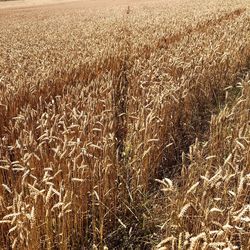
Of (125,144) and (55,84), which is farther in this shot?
(55,84)

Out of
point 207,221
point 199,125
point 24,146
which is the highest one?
point 24,146

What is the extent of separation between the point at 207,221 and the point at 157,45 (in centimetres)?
686

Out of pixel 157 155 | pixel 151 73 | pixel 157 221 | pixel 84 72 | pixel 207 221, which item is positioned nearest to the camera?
pixel 207 221

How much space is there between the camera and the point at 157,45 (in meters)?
8.66

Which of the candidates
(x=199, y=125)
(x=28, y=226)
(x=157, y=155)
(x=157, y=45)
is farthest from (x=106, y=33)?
(x=28, y=226)

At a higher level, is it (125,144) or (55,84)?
(55,84)

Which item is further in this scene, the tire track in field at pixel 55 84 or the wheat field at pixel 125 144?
the tire track in field at pixel 55 84

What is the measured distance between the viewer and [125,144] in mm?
3865

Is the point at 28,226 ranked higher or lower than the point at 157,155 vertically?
higher

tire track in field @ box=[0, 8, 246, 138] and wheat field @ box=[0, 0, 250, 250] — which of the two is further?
tire track in field @ box=[0, 8, 246, 138]

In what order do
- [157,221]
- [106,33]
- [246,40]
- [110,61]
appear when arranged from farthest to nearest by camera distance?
[106,33] < [246,40] < [110,61] < [157,221]

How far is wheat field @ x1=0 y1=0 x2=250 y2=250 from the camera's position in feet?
7.73

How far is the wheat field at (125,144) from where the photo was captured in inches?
92.7

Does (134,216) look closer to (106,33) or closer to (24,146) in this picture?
(24,146)
